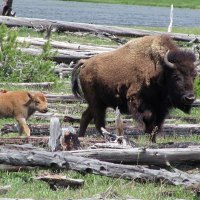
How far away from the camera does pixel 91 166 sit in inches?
361

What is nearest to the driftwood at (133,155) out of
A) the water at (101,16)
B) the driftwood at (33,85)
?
the driftwood at (33,85)

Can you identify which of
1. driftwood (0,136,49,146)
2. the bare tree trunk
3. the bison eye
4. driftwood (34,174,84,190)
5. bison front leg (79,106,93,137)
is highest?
driftwood (34,174,84,190)

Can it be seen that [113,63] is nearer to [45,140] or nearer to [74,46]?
[45,140]

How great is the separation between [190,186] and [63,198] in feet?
5.07

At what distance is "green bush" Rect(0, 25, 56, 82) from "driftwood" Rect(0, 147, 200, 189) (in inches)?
366

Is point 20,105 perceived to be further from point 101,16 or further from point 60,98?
point 101,16

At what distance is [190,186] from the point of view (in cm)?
909

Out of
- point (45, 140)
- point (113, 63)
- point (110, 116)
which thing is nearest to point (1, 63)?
point (110, 116)

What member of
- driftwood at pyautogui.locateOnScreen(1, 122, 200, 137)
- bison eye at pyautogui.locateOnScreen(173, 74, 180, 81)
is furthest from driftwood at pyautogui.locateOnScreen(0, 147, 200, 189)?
bison eye at pyautogui.locateOnScreen(173, 74, 180, 81)

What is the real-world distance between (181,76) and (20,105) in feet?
8.76

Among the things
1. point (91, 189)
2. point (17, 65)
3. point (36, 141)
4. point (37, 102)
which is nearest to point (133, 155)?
point (91, 189)

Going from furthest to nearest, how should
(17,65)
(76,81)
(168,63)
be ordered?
1. (17,65)
2. (76,81)
3. (168,63)

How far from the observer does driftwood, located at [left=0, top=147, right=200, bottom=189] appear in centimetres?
916

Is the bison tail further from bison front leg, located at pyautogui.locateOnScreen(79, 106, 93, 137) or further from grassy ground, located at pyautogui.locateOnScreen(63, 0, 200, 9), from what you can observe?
grassy ground, located at pyautogui.locateOnScreen(63, 0, 200, 9)
